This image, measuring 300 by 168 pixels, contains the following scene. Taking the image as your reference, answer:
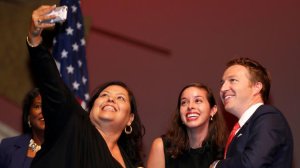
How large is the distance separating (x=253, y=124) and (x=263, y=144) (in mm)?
146

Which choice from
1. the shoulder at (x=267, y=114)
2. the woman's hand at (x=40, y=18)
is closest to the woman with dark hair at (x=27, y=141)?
the woman's hand at (x=40, y=18)

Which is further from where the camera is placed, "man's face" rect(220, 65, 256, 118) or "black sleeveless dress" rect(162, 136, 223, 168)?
"black sleeveless dress" rect(162, 136, 223, 168)

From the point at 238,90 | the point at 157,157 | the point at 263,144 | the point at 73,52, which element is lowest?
the point at 157,157

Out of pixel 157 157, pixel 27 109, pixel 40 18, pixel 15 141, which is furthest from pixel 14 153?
pixel 40 18

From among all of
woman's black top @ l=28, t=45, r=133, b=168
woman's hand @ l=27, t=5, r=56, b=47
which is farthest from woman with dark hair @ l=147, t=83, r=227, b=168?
woman's hand @ l=27, t=5, r=56, b=47

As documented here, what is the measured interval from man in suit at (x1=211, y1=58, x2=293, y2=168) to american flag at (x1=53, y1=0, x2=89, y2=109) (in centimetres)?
155

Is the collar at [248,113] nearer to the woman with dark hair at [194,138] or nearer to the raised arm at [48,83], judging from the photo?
the woman with dark hair at [194,138]

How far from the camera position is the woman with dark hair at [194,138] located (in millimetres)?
3379

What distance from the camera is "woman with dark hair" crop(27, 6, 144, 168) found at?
2.38 metres

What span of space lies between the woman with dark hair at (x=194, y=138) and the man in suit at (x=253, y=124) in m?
0.51

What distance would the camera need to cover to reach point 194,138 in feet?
11.4

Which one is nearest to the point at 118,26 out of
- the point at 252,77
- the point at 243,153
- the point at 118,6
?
the point at 118,6

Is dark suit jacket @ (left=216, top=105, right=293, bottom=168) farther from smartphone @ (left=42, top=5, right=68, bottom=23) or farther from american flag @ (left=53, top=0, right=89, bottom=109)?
american flag @ (left=53, top=0, right=89, bottom=109)

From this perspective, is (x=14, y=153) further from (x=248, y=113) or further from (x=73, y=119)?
(x=248, y=113)
